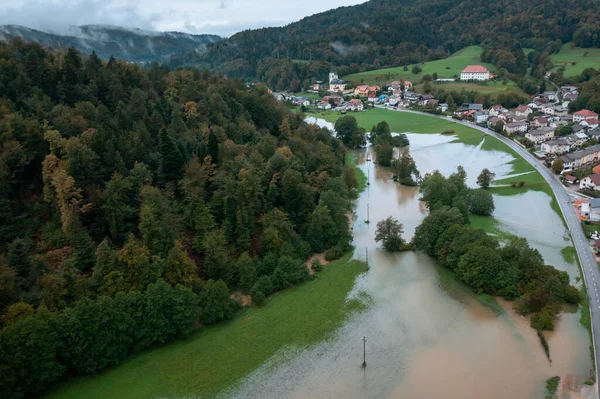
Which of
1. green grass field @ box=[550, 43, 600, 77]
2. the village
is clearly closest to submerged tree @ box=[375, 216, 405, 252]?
the village

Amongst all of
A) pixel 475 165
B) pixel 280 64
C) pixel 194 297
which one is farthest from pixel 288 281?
pixel 280 64

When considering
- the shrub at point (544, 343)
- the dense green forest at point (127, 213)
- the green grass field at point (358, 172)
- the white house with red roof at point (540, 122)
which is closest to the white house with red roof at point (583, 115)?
the white house with red roof at point (540, 122)

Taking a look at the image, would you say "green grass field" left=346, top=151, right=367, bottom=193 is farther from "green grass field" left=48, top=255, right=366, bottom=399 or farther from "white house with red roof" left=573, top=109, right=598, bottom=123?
"white house with red roof" left=573, top=109, right=598, bottom=123

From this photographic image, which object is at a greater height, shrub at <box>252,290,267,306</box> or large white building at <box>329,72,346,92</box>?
large white building at <box>329,72,346,92</box>

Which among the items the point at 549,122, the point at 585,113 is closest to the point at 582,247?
the point at 549,122

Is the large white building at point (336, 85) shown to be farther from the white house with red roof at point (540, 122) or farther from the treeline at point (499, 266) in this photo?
the treeline at point (499, 266)

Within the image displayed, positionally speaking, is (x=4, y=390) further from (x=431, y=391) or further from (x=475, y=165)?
(x=475, y=165)
